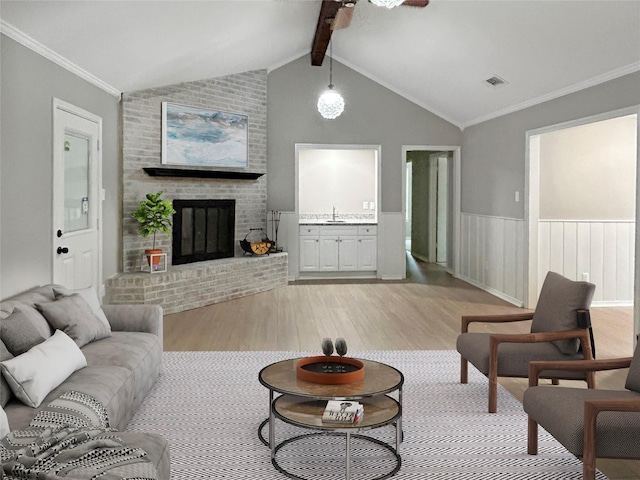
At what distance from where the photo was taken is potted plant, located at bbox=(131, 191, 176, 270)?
7.26 meters

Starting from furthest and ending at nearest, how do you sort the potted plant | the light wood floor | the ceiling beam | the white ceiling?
the potted plant → the ceiling beam → the light wood floor → the white ceiling

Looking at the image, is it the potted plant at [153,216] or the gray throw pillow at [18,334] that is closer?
the gray throw pillow at [18,334]

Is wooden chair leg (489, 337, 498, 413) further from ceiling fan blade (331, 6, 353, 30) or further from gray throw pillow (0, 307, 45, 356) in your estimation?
ceiling fan blade (331, 6, 353, 30)

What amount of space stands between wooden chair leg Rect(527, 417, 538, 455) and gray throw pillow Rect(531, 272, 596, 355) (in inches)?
33.3

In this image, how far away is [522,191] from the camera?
765 centimetres

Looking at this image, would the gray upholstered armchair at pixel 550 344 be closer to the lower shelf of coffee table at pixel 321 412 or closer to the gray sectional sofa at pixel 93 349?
the lower shelf of coffee table at pixel 321 412

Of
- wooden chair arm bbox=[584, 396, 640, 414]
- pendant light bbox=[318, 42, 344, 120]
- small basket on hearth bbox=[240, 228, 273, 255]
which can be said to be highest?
pendant light bbox=[318, 42, 344, 120]

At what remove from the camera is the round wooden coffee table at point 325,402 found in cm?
297

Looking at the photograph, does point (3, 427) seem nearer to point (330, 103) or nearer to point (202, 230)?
point (202, 230)

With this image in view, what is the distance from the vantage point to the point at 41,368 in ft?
9.93

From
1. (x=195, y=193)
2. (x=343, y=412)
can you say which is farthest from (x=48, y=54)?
(x=343, y=412)

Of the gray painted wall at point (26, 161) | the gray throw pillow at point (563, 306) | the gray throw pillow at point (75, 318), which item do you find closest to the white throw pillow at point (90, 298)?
the gray throw pillow at point (75, 318)

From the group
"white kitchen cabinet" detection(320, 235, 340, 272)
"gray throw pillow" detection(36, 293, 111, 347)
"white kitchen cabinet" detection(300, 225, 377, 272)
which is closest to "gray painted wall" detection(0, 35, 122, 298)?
"gray throw pillow" detection(36, 293, 111, 347)

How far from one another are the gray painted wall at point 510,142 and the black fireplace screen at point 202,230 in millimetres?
3557
